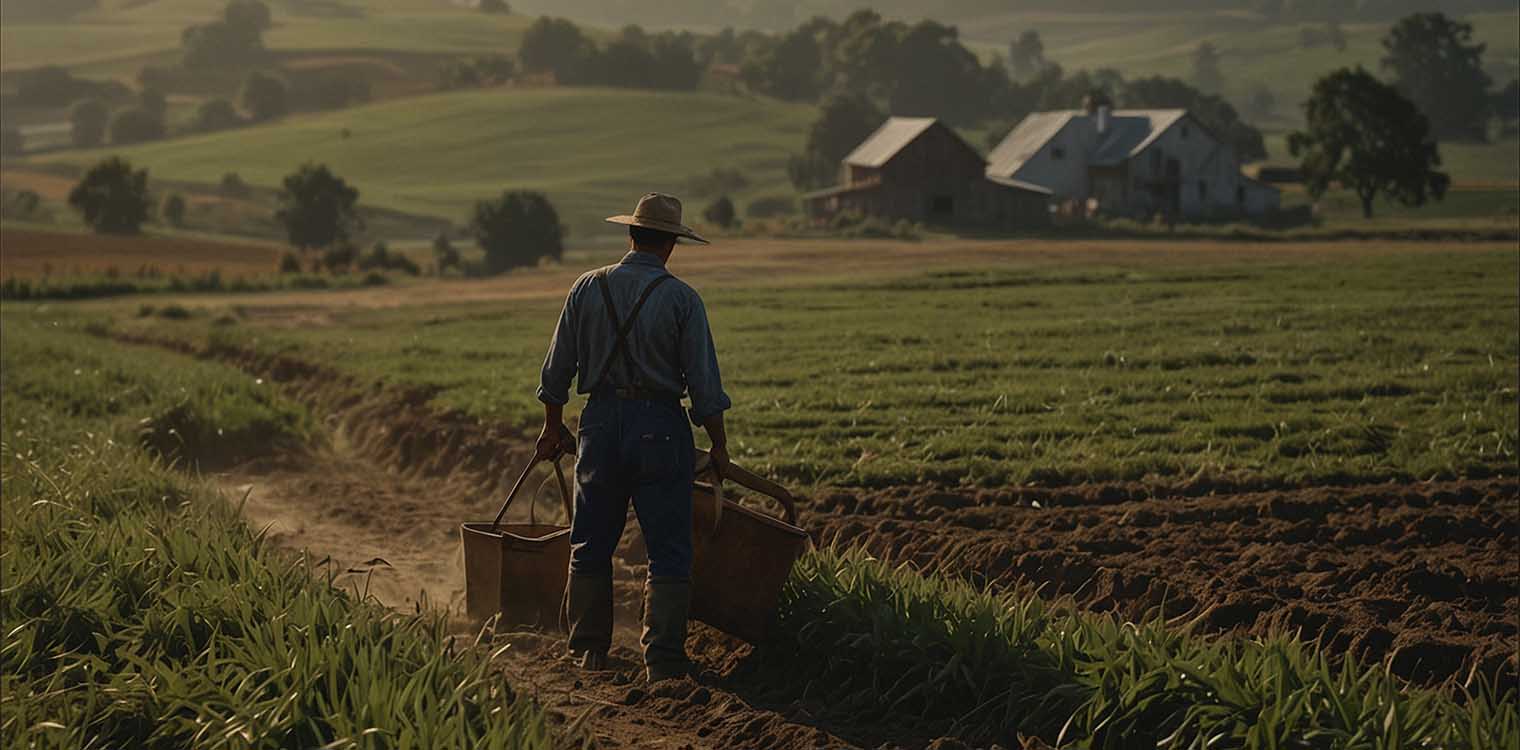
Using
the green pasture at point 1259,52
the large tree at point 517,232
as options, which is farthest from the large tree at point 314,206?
the green pasture at point 1259,52

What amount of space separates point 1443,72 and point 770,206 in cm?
6017

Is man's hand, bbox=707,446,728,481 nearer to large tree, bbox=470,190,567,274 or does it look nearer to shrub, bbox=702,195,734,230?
large tree, bbox=470,190,567,274

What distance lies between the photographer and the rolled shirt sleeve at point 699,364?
324 inches

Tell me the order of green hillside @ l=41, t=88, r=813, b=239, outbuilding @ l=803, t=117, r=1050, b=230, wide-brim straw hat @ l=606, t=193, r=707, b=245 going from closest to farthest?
wide-brim straw hat @ l=606, t=193, r=707, b=245 → outbuilding @ l=803, t=117, r=1050, b=230 → green hillside @ l=41, t=88, r=813, b=239

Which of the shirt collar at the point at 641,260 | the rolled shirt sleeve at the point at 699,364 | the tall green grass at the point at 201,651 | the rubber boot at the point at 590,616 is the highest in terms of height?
the shirt collar at the point at 641,260

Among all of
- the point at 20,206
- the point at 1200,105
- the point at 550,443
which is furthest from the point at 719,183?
the point at 550,443

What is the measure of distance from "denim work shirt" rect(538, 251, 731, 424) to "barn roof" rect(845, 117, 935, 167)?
224ft

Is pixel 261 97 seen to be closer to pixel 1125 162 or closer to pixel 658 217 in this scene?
pixel 1125 162

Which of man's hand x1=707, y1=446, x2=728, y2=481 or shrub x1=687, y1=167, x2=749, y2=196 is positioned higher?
man's hand x1=707, y1=446, x2=728, y2=481

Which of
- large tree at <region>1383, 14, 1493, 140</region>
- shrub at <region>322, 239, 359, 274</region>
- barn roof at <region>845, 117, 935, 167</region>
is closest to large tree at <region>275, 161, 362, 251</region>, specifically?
shrub at <region>322, 239, 359, 274</region>

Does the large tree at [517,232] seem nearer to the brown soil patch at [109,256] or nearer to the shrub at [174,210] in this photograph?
the brown soil patch at [109,256]

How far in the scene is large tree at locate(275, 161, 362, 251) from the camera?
250ft

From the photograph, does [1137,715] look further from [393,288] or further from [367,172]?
[367,172]

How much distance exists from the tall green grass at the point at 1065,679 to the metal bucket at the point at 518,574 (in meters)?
1.23
